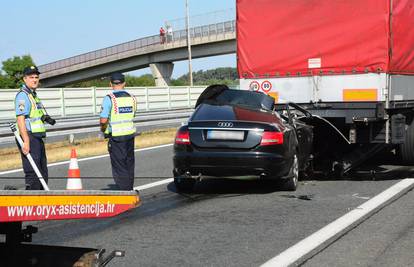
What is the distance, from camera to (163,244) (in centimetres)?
574

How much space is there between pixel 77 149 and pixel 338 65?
852 centimetres

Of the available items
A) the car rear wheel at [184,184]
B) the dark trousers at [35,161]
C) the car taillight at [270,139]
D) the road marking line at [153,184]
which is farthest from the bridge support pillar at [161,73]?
the dark trousers at [35,161]

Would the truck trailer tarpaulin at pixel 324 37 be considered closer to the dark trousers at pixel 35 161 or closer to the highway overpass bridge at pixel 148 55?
the dark trousers at pixel 35 161

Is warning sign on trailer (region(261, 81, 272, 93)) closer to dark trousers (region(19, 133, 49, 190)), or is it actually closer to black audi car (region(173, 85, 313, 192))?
black audi car (region(173, 85, 313, 192))

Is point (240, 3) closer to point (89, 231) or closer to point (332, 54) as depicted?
point (332, 54)

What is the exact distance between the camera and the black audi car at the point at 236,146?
810 cm

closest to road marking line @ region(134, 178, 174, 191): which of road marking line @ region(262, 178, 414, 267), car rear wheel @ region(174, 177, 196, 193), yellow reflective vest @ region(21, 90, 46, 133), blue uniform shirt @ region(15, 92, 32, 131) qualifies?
car rear wheel @ region(174, 177, 196, 193)

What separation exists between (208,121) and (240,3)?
3118mm

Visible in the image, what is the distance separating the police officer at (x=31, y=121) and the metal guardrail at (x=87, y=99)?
41.3 feet

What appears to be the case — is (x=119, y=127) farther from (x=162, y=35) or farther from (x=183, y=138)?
(x=162, y=35)

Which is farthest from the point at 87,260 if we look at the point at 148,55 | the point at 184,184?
the point at 148,55

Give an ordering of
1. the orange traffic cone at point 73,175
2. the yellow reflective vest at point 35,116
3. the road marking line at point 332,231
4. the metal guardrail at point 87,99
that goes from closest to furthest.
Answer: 1. the road marking line at point 332,231
2. the yellow reflective vest at point 35,116
3. the orange traffic cone at point 73,175
4. the metal guardrail at point 87,99

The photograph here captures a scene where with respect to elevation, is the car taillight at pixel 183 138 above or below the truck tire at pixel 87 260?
above

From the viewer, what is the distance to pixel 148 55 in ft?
224
